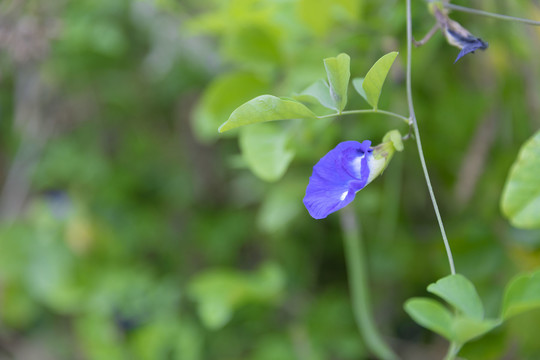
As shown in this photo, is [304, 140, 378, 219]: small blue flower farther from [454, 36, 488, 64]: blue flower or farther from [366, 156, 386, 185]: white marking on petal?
[454, 36, 488, 64]: blue flower

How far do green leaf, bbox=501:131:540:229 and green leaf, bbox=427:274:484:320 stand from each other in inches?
6.3

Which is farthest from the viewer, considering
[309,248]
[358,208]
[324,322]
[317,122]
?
[309,248]

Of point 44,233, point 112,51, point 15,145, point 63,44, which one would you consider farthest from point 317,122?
point 15,145

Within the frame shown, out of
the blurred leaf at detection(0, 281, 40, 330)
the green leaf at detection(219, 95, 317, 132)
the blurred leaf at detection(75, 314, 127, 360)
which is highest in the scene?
the green leaf at detection(219, 95, 317, 132)

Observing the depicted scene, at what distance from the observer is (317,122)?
832 millimetres

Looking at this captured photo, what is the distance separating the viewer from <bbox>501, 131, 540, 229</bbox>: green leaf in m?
0.58

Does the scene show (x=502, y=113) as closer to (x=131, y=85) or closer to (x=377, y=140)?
(x=377, y=140)

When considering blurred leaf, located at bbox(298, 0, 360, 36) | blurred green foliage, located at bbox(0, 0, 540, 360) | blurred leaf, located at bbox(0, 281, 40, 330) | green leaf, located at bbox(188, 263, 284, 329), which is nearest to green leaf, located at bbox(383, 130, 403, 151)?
blurred green foliage, located at bbox(0, 0, 540, 360)

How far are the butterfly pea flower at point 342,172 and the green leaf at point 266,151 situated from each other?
7.0 inches

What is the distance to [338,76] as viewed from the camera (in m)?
0.51

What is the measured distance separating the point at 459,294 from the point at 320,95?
0.24m

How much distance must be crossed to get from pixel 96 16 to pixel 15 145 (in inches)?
23.1

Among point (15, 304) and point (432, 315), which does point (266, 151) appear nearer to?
point (432, 315)

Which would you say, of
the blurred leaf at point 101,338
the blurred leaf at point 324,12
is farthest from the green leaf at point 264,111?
the blurred leaf at point 101,338
